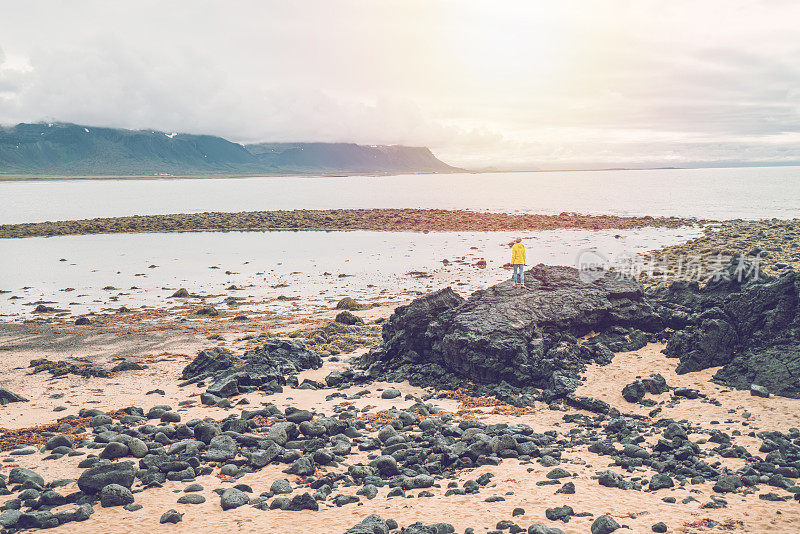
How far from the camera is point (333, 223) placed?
297 feet

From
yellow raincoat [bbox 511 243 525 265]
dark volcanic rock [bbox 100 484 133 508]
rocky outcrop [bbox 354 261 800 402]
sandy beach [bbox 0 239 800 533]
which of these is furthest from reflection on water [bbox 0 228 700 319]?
dark volcanic rock [bbox 100 484 133 508]

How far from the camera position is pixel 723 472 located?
41.0 ft

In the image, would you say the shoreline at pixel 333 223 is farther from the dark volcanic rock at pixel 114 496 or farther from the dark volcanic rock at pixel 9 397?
the dark volcanic rock at pixel 114 496

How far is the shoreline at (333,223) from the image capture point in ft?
274

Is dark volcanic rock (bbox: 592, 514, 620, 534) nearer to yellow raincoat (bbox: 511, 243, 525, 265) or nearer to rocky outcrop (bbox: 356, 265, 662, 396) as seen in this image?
rocky outcrop (bbox: 356, 265, 662, 396)

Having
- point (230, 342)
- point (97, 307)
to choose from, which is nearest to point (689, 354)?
point (230, 342)

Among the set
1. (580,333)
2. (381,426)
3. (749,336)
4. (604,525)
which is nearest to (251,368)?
(381,426)

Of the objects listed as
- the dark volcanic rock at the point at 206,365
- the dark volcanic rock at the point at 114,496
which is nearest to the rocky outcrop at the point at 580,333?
the dark volcanic rock at the point at 206,365

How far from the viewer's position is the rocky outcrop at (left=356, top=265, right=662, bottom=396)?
19.7 meters

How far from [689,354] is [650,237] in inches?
2209

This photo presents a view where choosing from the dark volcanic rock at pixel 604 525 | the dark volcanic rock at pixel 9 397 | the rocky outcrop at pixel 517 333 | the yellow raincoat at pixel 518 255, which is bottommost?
the dark volcanic rock at pixel 9 397

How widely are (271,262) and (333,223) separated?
36.9 m

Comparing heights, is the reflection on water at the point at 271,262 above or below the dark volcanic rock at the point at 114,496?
above

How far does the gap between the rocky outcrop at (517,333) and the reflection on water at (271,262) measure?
1475 centimetres
